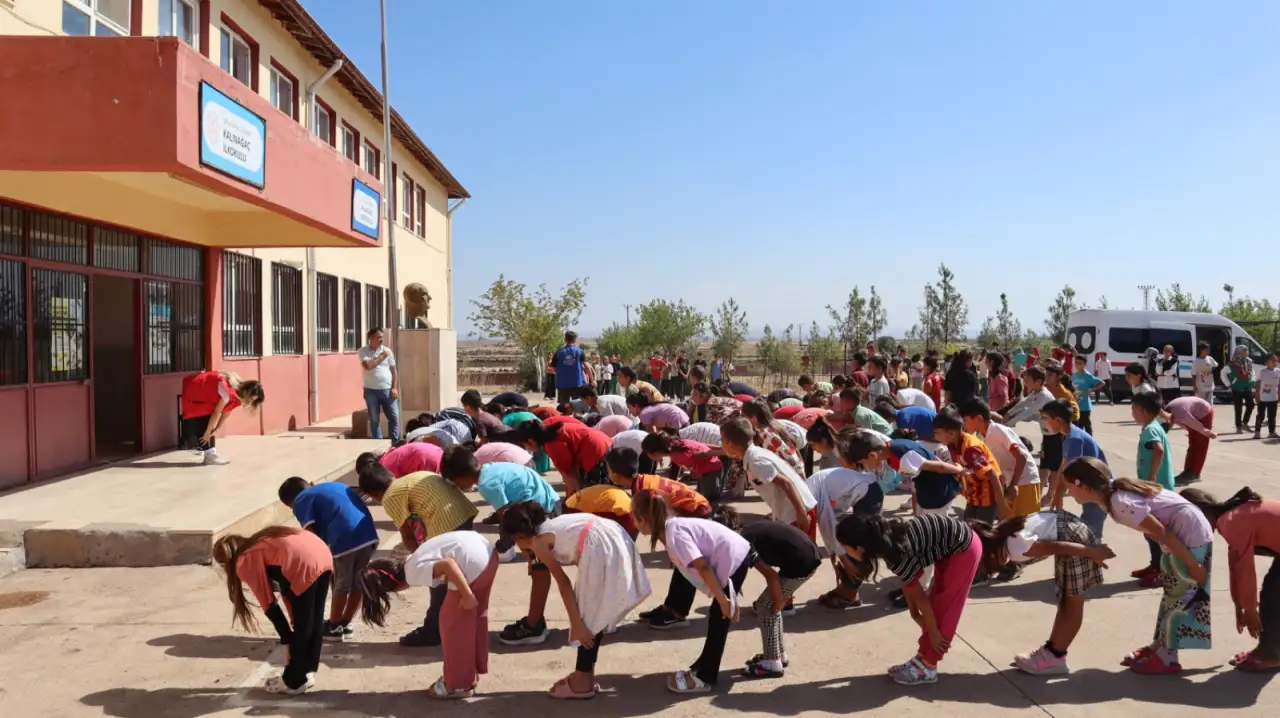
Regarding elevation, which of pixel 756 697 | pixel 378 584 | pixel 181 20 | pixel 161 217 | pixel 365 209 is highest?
pixel 181 20

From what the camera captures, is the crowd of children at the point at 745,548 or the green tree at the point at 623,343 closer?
the crowd of children at the point at 745,548

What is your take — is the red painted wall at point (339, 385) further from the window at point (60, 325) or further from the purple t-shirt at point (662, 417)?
the purple t-shirt at point (662, 417)

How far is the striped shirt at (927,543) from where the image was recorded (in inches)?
170

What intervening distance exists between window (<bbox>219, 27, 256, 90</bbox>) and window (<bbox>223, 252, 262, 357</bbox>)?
2399mm

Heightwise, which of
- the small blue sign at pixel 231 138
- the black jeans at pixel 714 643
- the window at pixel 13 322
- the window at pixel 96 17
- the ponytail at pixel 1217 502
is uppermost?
the window at pixel 96 17

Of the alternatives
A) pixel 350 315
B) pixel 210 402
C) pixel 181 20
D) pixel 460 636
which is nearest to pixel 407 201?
pixel 350 315

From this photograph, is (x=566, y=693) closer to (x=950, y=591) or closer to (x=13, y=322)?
(x=950, y=591)

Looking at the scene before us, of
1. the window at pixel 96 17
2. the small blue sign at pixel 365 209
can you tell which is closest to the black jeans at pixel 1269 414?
the small blue sign at pixel 365 209

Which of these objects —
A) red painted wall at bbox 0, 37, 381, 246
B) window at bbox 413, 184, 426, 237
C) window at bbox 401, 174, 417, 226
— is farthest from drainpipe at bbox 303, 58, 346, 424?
red painted wall at bbox 0, 37, 381, 246

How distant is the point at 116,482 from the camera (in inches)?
327

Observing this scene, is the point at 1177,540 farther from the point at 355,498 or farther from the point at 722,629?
the point at 355,498

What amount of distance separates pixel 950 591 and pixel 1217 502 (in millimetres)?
1494

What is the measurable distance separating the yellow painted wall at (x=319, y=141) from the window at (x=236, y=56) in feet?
0.48

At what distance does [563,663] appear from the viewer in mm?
4781
